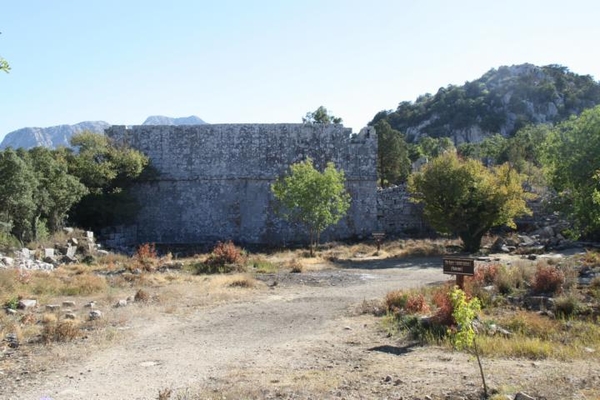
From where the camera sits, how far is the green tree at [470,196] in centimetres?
2250

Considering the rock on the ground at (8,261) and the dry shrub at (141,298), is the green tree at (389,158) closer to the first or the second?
the rock on the ground at (8,261)

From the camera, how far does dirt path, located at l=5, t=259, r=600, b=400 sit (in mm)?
6375

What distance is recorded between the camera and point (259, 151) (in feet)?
99.9

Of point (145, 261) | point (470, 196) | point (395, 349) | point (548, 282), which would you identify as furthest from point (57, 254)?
point (548, 282)

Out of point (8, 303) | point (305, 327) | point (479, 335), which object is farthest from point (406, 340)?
point (8, 303)

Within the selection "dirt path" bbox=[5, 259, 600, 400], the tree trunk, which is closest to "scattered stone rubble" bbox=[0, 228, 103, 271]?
"dirt path" bbox=[5, 259, 600, 400]

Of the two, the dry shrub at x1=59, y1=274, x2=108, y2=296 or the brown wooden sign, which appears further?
the dry shrub at x1=59, y1=274, x2=108, y2=296

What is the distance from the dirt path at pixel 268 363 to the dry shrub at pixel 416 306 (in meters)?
0.75

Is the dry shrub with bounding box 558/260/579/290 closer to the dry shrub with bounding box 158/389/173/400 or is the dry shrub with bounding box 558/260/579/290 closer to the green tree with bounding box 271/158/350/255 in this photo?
the dry shrub with bounding box 158/389/173/400

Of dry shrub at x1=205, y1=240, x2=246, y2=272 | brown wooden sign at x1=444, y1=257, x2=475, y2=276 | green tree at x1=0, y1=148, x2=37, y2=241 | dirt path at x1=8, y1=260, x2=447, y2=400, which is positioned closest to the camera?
dirt path at x1=8, y1=260, x2=447, y2=400

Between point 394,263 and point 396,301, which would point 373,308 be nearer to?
point 396,301

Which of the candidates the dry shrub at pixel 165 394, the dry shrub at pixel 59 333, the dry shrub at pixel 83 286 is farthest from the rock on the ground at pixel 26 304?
the dry shrub at pixel 165 394

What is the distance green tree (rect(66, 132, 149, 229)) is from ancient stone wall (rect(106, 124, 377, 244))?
3.95 ft

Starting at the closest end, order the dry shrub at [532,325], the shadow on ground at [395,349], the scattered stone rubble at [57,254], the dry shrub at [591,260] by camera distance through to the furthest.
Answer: the shadow on ground at [395,349], the dry shrub at [532,325], the dry shrub at [591,260], the scattered stone rubble at [57,254]
